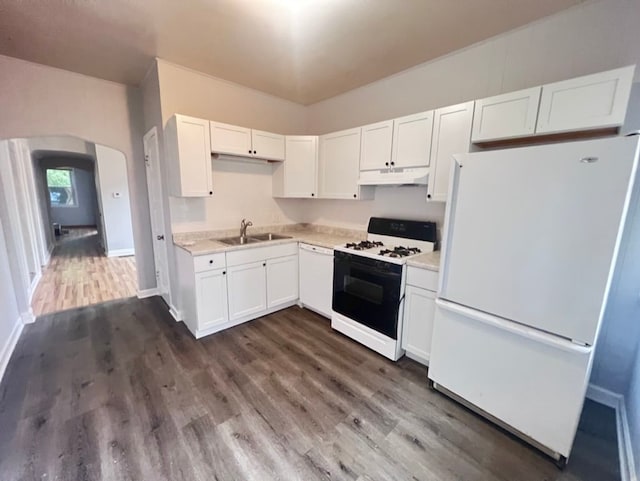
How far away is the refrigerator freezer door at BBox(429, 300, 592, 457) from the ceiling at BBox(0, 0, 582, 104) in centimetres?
219

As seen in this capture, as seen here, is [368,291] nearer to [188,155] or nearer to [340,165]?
[340,165]

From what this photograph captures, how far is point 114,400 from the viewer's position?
1.96m

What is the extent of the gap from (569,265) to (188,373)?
2765mm

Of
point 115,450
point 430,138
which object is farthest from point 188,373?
point 430,138

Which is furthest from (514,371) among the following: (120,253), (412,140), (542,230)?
(120,253)

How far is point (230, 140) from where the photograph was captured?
2.97m

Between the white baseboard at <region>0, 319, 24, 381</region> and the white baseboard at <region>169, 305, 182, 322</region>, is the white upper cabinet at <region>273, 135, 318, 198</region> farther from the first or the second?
the white baseboard at <region>0, 319, 24, 381</region>

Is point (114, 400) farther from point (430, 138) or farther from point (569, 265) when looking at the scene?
point (430, 138)

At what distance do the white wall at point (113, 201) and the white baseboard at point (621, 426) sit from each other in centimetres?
774

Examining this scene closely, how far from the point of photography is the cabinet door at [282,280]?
10.6 feet

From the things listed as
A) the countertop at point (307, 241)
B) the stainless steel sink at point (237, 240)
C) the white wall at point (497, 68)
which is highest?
the white wall at point (497, 68)

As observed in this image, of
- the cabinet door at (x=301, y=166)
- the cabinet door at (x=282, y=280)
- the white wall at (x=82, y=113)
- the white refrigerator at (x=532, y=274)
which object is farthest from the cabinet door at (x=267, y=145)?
the white refrigerator at (x=532, y=274)

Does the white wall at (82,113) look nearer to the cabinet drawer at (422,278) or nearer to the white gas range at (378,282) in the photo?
the white gas range at (378,282)

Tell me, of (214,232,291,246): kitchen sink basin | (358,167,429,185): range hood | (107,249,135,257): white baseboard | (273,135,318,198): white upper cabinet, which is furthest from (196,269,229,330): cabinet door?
(107,249,135,257): white baseboard
